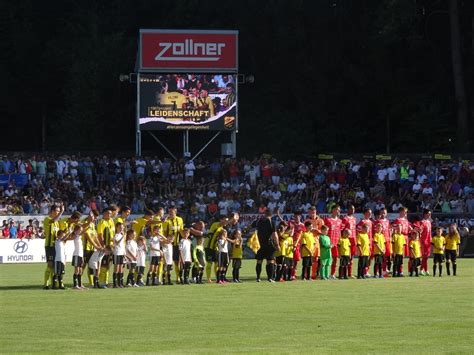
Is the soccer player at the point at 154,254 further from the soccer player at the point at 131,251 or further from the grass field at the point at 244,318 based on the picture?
the grass field at the point at 244,318

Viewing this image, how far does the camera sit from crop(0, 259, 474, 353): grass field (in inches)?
635

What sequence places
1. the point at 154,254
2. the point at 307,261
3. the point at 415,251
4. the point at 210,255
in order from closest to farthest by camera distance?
the point at 154,254 < the point at 210,255 < the point at 307,261 < the point at 415,251

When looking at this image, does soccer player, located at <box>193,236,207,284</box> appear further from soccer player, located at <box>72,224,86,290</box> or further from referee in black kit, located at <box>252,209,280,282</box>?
soccer player, located at <box>72,224,86,290</box>

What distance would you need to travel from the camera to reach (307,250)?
3022cm

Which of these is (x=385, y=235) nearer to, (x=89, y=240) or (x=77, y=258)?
(x=89, y=240)

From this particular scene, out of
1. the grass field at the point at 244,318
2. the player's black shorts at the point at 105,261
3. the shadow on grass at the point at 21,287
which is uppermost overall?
the player's black shorts at the point at 105,261

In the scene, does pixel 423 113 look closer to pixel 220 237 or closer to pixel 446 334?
pixel 220 237

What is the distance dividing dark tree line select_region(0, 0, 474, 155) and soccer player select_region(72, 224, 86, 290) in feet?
112

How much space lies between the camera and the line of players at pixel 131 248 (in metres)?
26.5

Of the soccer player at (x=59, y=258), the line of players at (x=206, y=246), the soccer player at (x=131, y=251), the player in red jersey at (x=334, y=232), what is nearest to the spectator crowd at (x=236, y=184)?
the player in red jersey at (x=334, y=232)

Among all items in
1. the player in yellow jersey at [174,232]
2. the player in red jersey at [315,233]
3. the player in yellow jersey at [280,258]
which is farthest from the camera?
the player in red jersey at [315,233]

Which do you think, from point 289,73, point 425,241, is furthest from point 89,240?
point 289,73

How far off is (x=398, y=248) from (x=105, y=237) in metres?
8.64

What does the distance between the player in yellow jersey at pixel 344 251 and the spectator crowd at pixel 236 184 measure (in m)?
14.4
